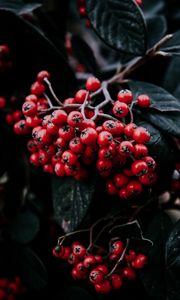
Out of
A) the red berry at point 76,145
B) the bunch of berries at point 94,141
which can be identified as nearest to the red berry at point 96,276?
the bunch of berries at point 94,141

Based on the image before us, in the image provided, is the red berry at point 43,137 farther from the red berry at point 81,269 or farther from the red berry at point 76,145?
the red berry at point 81,269

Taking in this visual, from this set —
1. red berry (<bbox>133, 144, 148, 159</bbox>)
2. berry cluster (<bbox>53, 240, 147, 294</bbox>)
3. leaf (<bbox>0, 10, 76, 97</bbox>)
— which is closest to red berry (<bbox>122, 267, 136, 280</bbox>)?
berry cluster (<bbox>53, 240, 147, 294</bbox>)

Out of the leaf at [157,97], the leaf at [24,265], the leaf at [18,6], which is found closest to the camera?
the leaf at [157,97]

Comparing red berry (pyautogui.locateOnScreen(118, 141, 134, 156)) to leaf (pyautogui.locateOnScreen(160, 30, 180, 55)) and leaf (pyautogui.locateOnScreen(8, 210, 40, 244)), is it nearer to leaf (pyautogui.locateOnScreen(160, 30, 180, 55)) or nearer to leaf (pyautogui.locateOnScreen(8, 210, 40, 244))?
leaf (pyautogui.locateOnScreen(160, 30, 180, 55))

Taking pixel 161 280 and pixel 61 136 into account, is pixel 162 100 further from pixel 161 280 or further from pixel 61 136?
pixel 161 280

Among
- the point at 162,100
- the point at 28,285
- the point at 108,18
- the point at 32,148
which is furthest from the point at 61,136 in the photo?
the point at 28,285
